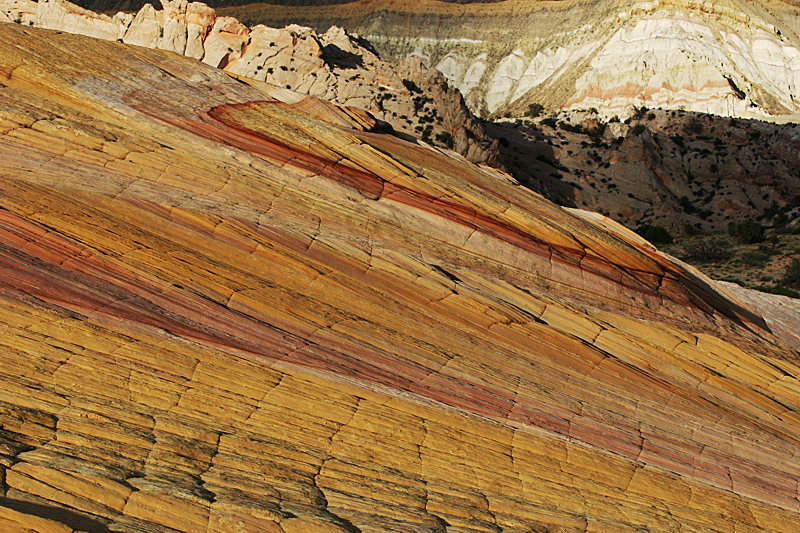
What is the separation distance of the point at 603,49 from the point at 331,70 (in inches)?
3197

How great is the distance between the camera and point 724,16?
133 meters

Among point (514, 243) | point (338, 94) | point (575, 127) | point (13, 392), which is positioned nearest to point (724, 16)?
point (575, 127)

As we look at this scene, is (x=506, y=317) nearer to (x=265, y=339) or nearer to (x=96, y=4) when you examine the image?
(x=265, y=339)

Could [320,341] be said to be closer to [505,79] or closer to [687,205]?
[687,205]

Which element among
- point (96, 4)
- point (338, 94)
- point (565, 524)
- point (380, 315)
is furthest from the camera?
point (96, 4)

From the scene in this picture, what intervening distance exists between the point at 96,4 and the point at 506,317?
196635mm

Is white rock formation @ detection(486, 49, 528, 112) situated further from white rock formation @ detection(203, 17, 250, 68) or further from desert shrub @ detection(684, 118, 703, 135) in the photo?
white rock formation @ detection(203, 17, 250, 68)

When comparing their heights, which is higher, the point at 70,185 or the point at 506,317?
the point at 70,185

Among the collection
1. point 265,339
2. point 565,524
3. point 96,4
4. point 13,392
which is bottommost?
point 565,524

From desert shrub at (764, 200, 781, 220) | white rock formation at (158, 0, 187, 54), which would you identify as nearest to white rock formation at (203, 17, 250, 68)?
white rock formation at (158, 0, 187, 54)

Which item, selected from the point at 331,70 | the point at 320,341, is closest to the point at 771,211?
the point at 331,70

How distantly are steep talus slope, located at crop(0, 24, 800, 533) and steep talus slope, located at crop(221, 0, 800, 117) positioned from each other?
338ft

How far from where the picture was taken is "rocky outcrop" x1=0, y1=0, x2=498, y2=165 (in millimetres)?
59406

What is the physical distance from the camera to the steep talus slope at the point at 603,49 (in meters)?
116
